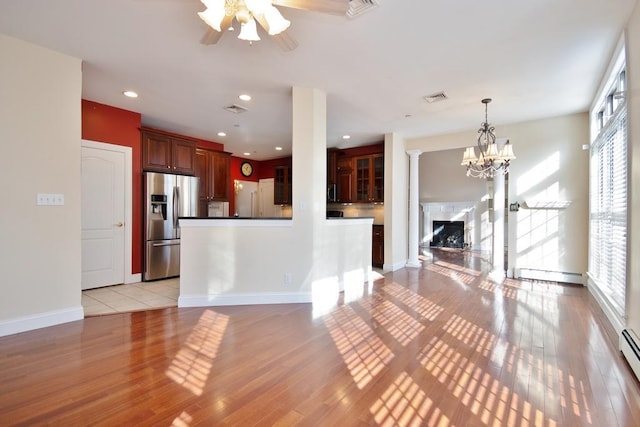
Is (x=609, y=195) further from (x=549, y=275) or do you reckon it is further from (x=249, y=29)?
(x=249, y=29)

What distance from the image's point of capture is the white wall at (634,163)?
2.26 meters

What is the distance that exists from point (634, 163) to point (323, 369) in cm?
291

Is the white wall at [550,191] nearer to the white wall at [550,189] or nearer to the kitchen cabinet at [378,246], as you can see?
the white wall at [550,189]

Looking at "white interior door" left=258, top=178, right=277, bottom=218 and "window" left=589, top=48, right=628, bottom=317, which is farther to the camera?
"white interior door" left=258, top=178, right=277, bottom=218

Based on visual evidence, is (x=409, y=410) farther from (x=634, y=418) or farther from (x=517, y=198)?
(x=517, y=198)

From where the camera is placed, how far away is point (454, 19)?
2.36m

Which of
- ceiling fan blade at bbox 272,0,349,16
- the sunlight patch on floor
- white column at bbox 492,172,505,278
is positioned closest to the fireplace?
white column at bbox 492,172,505,278

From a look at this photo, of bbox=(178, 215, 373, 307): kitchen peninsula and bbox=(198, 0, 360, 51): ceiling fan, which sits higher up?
bbox=(198, 0, 360, 51): ceiling fan

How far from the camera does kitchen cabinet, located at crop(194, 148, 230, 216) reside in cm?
591

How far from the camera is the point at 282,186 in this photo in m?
7.89

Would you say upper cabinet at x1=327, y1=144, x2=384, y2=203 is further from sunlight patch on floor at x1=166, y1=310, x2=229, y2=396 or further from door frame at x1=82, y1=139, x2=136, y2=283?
sunlight patch on floor at x1=166, y1=310, x2=229, y2=396

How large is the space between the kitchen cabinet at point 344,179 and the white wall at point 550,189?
2889 mm

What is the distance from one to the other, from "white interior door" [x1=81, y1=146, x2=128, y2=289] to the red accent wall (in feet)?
0.51

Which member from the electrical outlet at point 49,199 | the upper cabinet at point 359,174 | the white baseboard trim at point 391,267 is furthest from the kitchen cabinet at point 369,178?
the electrical outlet at point 49,199
